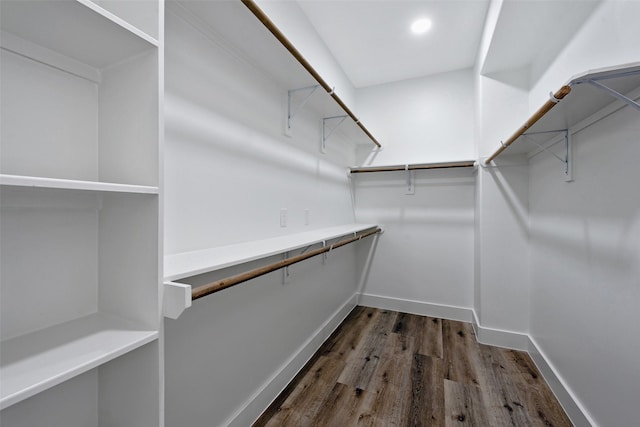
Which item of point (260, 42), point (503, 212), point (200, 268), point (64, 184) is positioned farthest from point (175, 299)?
point (503, 212)

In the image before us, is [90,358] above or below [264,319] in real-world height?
above

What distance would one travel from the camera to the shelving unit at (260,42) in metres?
0.97

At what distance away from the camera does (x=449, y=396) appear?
1619 mm

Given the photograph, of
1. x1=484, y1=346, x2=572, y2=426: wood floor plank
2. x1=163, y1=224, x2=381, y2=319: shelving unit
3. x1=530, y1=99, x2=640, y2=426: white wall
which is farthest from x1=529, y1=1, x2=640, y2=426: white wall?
x1=163, y1=224, x2=381, y2=319: shelving unit

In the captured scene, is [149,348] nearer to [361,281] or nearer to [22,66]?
[22,66]

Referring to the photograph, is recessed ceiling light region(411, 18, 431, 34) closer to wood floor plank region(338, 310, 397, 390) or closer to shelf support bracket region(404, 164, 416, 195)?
shelf support bracket region(404, 164, 416, 195)

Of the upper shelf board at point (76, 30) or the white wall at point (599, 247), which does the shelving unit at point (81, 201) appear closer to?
the upper shelf board at point (76, 30)

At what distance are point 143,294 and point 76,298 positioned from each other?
7.9 inches

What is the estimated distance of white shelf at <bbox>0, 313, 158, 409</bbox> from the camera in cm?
47

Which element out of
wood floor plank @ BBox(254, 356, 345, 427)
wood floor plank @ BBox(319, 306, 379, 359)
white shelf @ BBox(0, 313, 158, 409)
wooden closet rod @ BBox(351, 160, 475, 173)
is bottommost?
wood floor plank @ BBox(254, 356, 345, 427)

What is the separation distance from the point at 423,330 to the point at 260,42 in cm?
249

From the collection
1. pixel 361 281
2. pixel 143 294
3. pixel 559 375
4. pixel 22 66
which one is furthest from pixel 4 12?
pixel 361 281

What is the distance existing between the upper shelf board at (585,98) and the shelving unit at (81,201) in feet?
3.96

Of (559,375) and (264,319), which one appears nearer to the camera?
(264,319)
